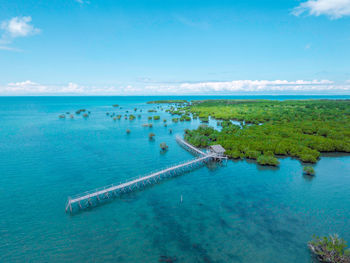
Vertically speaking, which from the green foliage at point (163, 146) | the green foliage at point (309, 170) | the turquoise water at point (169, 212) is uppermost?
the green foliage at point (163, 146)

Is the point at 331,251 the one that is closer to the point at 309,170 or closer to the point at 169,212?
the point at 169,212

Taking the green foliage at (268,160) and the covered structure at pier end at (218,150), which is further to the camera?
the covered structure at pier end at (218,150)

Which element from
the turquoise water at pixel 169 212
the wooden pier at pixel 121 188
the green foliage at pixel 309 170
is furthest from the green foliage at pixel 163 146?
the green foliage at pixel 309 170

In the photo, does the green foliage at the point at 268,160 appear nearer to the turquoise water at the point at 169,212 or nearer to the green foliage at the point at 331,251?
the turquoise water at the point at 169,212

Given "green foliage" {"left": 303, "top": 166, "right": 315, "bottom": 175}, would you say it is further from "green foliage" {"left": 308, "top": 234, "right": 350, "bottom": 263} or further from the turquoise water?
"green foliage" {"left": 308, "top": 234, "right": 350, "bottom": 263}

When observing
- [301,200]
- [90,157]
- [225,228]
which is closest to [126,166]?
[90,157]

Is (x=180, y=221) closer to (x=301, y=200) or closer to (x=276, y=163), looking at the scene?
(x=301, y=200)

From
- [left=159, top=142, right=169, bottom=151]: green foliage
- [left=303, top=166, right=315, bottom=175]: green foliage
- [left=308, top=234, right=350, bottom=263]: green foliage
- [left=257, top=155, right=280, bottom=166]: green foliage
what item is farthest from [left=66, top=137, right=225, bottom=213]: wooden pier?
[left=308, top=234, right=350, bottom=263]: green foliage
